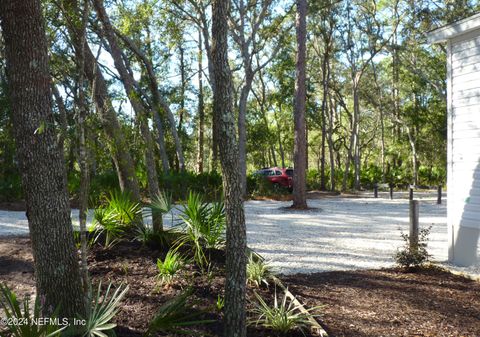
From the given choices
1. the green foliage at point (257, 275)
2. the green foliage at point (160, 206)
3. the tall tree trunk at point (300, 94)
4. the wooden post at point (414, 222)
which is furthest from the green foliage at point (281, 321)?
the tall tree trunk at point (300, 94)

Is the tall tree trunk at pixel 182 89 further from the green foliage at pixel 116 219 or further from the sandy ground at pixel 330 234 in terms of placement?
the green foliage at pixel 116 219

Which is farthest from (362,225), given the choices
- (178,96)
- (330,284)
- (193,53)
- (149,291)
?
(193,53)

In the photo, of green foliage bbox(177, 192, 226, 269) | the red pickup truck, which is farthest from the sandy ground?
the red pickup truck

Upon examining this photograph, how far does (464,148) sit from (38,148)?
600cm

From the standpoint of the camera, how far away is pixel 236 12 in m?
19.9

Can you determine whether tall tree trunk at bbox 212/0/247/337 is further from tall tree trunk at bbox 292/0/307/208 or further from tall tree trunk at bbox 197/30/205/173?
tall tree trunk at bbox 197/30/205/173

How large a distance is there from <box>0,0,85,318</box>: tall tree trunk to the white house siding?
5.73 m

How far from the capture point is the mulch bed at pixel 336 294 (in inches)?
163

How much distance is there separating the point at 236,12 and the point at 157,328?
18.3 m

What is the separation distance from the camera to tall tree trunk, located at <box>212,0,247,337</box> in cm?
326

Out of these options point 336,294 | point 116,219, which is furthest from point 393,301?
point 116,219

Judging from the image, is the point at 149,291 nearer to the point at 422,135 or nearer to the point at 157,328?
the point at 157,328

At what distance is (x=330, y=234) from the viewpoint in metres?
10.6

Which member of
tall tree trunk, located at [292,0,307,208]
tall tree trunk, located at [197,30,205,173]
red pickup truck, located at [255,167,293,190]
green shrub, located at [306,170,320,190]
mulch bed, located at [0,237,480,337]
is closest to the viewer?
mulch bed, located at [0,237,480,337]
